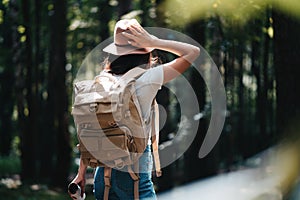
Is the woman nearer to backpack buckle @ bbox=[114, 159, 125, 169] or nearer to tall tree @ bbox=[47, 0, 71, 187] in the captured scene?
backpack buckle @ bbox=[114, 159, 125, 169]

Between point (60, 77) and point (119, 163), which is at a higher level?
point (119, 163)

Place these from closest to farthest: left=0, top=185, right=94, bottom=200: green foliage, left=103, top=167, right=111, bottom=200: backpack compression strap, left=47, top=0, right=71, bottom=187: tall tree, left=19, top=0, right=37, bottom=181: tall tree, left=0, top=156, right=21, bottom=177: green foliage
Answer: left=103, top=167, right=111, bottom=200: backpack compression strap → left=0, top=185, right=94, bottom=200: green foliage → left=47, top=0, right=71, bottom=187: tall tree → left=19, top=0, right=37, bottom=181: tall tree → left=0, top=156, right=21, bottom=177: green foliage

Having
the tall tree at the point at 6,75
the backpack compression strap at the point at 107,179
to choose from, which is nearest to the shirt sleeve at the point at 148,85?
the backpack compression strap at the point at 107,179

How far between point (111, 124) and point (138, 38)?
0.58 metres

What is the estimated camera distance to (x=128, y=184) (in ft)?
14.7

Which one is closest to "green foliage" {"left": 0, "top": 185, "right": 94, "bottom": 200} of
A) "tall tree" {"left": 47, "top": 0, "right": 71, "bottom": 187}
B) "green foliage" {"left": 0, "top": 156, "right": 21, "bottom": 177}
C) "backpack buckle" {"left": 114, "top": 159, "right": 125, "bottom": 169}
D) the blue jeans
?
"tall tree" {"left": 47, "top": 0, "right": 71, "bottom": 187}

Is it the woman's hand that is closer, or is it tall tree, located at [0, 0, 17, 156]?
Result: the woman's hand

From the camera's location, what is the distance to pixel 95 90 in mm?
4473

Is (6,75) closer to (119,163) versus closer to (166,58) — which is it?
(166,58)

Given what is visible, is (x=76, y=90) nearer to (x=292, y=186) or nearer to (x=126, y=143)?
(x=126, y=143)

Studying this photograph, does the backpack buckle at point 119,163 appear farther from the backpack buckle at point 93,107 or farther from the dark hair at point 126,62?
the dark hair at point 126,62

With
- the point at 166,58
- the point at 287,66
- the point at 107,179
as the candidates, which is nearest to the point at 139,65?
the point at 107,179

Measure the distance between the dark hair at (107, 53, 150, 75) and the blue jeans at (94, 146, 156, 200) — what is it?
54 cm

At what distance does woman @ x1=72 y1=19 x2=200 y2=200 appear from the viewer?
443 cm
